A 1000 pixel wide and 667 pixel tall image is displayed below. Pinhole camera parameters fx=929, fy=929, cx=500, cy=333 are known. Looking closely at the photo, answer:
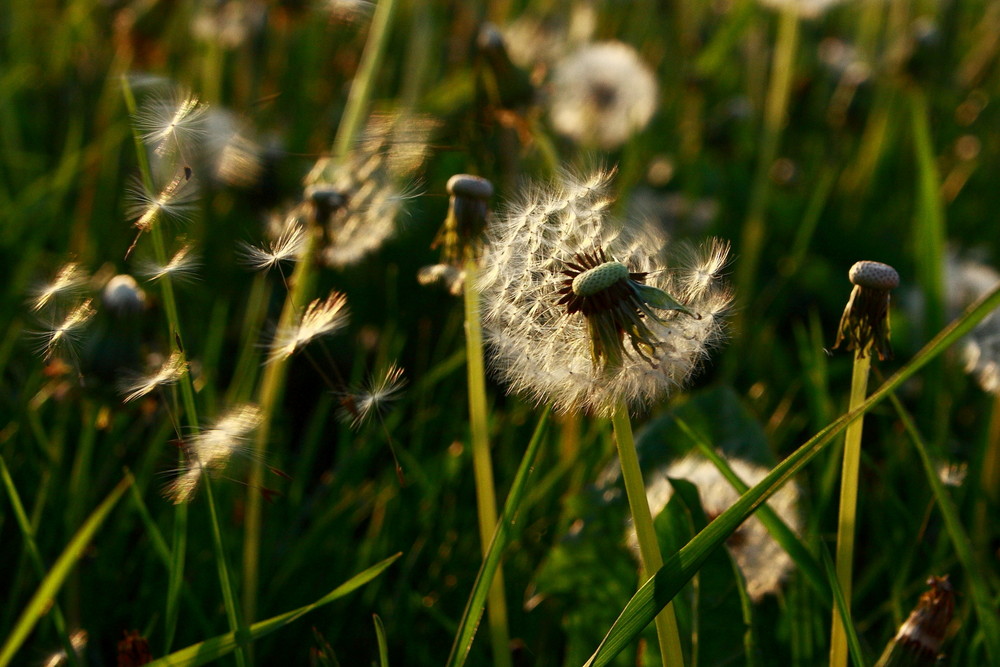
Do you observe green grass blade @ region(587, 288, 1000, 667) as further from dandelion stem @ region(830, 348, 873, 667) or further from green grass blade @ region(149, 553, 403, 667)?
green grass blade @ region(149, 553, 403, 667)

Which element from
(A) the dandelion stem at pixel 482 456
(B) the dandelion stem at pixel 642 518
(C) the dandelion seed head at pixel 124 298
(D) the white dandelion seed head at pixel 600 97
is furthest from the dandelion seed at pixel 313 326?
(D) the white dandelion seed head at pixel 600 97

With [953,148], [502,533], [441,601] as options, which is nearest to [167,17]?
[441,601]

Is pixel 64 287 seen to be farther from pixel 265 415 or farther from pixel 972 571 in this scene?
pixel 972 571

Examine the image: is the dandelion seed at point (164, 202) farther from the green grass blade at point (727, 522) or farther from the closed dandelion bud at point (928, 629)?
the closed dandelion bud at point (928, 629)

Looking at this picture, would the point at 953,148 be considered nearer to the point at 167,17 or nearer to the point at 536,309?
the point at 167,17

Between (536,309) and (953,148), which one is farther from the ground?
(536,309)

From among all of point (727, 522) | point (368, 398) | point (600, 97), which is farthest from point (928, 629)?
point (600, 97)
